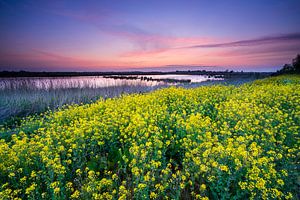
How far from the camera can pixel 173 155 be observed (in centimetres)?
565

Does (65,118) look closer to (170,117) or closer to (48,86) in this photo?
(170,117)

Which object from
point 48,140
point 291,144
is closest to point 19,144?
point 48,140

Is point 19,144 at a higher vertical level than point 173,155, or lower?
higher

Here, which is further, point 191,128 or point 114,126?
point 114,126

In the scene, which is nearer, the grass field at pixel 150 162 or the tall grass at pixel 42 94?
the grass field at pixel 150 162

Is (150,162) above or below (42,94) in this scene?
below

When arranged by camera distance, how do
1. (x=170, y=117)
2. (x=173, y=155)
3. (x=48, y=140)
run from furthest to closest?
(x=170, y=117)
(x=173, y=155)
(x=48, y=140)

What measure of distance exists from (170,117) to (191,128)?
4.59 feet

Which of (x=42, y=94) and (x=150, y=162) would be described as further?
(x=42, y=94)

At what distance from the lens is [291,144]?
5973 millimetres

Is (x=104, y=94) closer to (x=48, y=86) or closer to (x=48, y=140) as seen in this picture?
(x=48, y=86)

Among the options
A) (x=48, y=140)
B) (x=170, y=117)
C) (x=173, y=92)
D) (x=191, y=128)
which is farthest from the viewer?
(x=173, y=92)

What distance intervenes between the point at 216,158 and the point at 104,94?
11.3m

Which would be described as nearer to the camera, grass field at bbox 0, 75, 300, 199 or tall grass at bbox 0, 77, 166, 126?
grass field at bbox 0, 75, 300, 199
